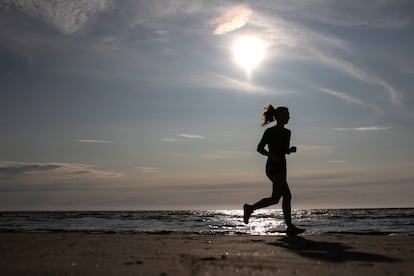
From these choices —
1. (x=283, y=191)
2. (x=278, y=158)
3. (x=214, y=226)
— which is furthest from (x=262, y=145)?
(x=214, y=226)

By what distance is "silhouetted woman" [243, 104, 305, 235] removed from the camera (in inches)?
274

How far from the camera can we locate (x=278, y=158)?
22.9 ft

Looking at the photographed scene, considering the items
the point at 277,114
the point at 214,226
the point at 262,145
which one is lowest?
the point at 214,226

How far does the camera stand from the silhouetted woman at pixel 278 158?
6961 millimetres

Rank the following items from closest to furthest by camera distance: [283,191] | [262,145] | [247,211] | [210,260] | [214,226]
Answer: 1. [210,260]
2. [283,191]
3. [262,145]
4. [247,211]
5. [214,226]

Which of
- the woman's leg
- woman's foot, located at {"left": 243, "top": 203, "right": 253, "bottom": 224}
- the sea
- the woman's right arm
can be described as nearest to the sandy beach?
the woman's leg

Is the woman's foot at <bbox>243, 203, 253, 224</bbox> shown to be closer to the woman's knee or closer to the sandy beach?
the woman's knee

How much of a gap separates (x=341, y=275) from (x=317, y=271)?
0.18 meters

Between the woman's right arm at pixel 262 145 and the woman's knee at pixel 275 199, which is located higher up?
the woman's right arm at pixel 262 145

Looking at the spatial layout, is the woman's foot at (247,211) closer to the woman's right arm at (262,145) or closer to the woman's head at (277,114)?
the woman's right arm at (262,145)

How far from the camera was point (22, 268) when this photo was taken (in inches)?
124

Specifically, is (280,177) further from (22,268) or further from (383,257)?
(22,268)

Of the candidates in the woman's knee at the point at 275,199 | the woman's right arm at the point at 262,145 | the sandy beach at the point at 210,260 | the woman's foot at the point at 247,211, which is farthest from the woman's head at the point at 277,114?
the sandy beach at the point at 210,260

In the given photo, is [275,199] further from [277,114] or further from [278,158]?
[277,114]
